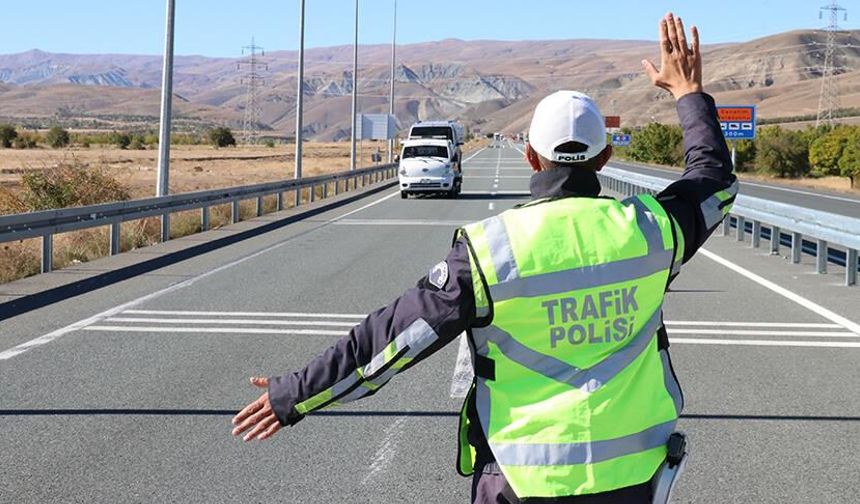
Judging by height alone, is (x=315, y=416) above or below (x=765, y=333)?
below

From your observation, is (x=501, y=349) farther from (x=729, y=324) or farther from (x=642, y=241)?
(x=729, y=324)

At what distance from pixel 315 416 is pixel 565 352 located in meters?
5.13

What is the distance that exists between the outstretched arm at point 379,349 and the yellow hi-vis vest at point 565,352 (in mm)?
60

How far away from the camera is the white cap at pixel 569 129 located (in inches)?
123

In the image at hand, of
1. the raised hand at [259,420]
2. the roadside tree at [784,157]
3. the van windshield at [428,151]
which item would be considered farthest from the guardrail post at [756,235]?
the roadside tree at [784,157]

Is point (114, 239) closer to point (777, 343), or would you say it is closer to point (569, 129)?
point (777, 343)

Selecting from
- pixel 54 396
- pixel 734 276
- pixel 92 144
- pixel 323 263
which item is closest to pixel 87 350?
pixel 54 396

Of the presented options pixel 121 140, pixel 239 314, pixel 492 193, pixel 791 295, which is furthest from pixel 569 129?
pixel 121 140

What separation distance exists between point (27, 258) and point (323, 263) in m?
4.50

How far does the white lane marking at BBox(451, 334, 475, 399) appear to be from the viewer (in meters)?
8.57

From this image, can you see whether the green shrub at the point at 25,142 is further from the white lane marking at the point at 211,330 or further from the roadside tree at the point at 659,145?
the white lane marking at the point at 211,330

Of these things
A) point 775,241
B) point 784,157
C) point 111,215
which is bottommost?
point 775,241

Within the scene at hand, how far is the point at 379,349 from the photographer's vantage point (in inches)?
119

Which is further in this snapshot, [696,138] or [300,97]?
[300,97]
